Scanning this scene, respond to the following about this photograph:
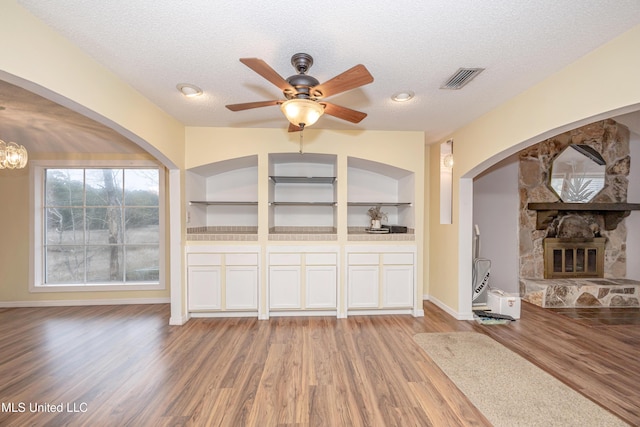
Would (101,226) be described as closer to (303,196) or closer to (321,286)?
(303,196)

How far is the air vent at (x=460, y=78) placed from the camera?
7.40 feet

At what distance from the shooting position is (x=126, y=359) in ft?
8.89

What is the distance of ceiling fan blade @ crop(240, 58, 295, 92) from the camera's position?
157 centimetres

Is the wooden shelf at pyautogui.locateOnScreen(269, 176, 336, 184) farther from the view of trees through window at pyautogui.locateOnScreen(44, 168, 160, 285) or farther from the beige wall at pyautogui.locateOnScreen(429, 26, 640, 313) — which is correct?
the view of trees through window at pyautogui.locateOnScreen(44, 168, 160, 285)

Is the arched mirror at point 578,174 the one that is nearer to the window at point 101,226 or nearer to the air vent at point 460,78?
the air vent at point 460,78

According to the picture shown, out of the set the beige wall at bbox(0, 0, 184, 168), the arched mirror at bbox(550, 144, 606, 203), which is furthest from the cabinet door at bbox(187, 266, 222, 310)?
the arched mirror at bbox(550, 144, 606, 203)

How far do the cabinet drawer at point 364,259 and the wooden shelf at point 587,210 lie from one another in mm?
2954

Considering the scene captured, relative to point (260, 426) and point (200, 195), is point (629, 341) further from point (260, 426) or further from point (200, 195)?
point (200, 195)

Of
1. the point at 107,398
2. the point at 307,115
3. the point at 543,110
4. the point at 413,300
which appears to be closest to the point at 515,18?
the point at 543,110

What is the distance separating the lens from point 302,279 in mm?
3789

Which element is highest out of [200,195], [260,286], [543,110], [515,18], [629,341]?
[515,18]

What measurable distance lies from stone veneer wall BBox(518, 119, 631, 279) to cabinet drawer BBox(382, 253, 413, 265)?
2320 mm

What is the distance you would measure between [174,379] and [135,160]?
352 centimetres

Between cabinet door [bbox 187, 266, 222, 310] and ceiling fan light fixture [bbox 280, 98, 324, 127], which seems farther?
cabinet door [bbox 187, 266, 222, 310]
